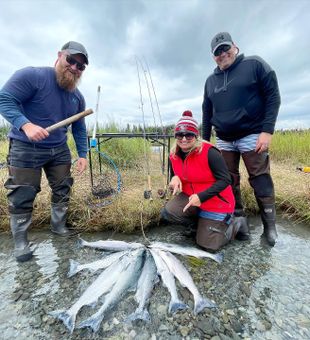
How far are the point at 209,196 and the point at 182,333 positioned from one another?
152 cm

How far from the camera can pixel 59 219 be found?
3938mm

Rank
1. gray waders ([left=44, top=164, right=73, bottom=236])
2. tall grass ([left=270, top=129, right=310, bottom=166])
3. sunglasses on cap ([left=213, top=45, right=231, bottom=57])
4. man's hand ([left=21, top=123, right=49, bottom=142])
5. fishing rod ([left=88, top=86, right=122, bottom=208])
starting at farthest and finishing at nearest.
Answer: tall grass ([left=270, top=129, right=310, bottom=166]) < fishing rod ([left=88, top=86, right=122, bottom=208]) < gray waders ([left=44, top=164, right=73, bottom=236]) < sunglasses on cap ([left=213, top=45, right=231, bottom=57]) < man's hand ([left=21, top=123, right=49, bottom=142])

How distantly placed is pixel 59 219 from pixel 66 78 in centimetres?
204

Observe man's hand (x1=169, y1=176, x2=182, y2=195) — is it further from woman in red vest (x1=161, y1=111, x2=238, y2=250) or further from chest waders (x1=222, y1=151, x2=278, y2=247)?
chest waders (x1=222, y1=151, x2=278, y2=247)

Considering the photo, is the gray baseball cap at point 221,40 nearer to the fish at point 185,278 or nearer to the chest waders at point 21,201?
the fish at point 185,278

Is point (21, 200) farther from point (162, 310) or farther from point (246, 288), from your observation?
point (246, 288)

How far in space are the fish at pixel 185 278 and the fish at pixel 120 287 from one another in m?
0.29

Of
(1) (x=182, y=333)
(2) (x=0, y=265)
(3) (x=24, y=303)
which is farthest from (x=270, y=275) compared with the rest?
(2) (x=0, y=265)

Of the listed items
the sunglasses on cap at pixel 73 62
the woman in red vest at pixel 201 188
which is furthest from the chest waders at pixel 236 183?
the sunglasses on cap at pixel 73 62

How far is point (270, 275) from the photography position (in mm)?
2938

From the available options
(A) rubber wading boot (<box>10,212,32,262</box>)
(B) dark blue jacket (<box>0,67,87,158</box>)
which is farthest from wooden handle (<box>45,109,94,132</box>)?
(A) rubber wading boot (<box>10,212,32,262</box>)

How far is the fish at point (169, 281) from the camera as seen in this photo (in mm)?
2369

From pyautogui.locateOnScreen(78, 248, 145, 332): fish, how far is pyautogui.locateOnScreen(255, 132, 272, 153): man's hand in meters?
1.96

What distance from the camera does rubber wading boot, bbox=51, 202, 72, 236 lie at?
12.8 ft
